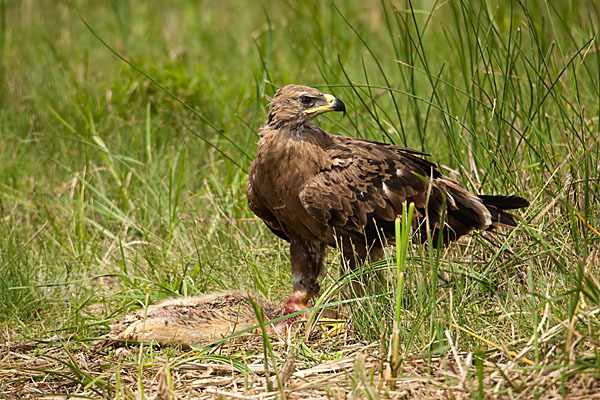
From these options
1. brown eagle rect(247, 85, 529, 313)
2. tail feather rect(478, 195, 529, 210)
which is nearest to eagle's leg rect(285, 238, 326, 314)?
brown eagle rect(247, 85, 529, 313)

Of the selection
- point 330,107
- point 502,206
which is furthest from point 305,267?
point 502,206

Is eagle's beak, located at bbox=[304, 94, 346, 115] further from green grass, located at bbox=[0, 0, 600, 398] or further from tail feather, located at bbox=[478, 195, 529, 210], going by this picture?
tail feather, located at bbox=[478, 195, 529, 210]

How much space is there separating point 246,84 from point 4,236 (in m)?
2.61

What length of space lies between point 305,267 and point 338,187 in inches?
21.1

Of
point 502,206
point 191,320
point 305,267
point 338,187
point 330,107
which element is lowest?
point 191,320

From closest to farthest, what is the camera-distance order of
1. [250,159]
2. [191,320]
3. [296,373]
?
[296,373] → [191,320] → [250,159]

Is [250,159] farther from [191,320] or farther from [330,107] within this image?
[191,320]

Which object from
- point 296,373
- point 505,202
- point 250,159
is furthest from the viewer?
point 250,159

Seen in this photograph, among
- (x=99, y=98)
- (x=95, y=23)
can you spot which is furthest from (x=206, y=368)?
(x=95, y=23)

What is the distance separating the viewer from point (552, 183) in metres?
3.97

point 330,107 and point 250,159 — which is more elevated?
point 330,107

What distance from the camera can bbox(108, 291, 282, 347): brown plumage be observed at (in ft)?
11.7

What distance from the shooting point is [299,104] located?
12.2ft

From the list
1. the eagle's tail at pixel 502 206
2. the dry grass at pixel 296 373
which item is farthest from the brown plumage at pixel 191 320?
the eagle's tail at pixel 502 206
